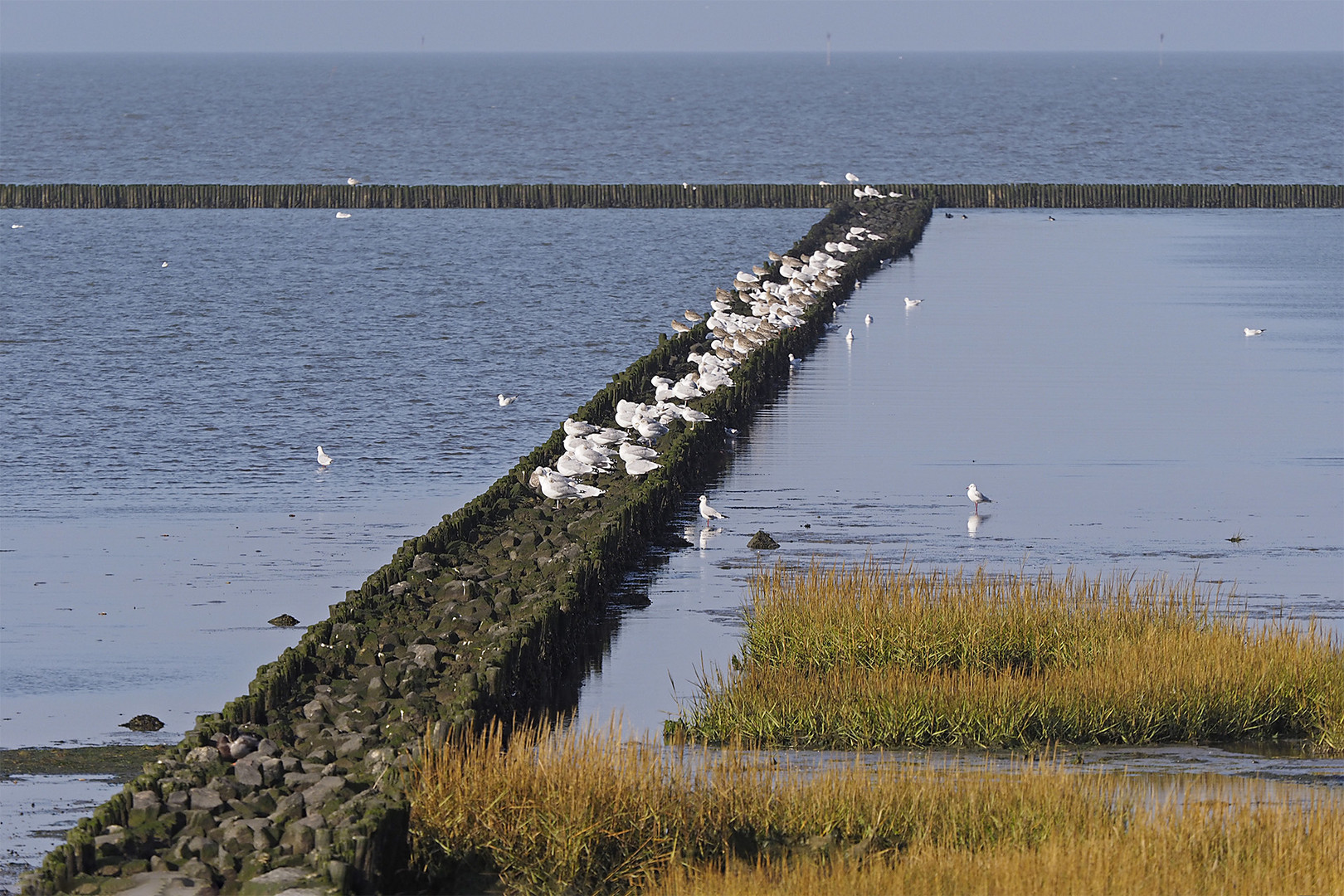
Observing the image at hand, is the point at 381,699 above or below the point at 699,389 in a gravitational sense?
below

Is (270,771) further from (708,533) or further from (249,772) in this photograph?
(708,533)

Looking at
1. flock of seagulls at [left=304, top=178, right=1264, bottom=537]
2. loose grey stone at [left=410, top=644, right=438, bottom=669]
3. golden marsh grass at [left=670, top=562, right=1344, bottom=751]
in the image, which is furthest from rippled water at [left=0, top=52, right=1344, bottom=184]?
loose grey stone at [left=410, top=644, right=438, bottom=669]

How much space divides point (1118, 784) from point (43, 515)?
1436 cm

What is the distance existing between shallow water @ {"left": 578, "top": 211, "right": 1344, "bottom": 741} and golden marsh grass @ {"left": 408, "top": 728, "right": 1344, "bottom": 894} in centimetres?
147

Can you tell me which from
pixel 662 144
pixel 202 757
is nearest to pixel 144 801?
pixel 202 757

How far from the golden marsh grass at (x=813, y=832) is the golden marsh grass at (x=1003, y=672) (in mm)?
2056

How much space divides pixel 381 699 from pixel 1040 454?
1401 centimetres

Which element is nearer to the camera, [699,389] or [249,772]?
[249,772]

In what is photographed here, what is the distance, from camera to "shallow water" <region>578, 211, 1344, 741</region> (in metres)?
18.8

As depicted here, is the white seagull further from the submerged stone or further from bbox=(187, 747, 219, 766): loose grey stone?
bbox=(187, 747, 219, 766): loose grey stone

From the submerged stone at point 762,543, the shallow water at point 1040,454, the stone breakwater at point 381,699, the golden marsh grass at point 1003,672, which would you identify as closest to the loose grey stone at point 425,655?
the stone breakwater at point 381,699

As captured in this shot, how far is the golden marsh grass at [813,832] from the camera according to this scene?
33.0 ft

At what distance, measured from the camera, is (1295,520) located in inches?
867

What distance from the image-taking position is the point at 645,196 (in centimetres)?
8025
